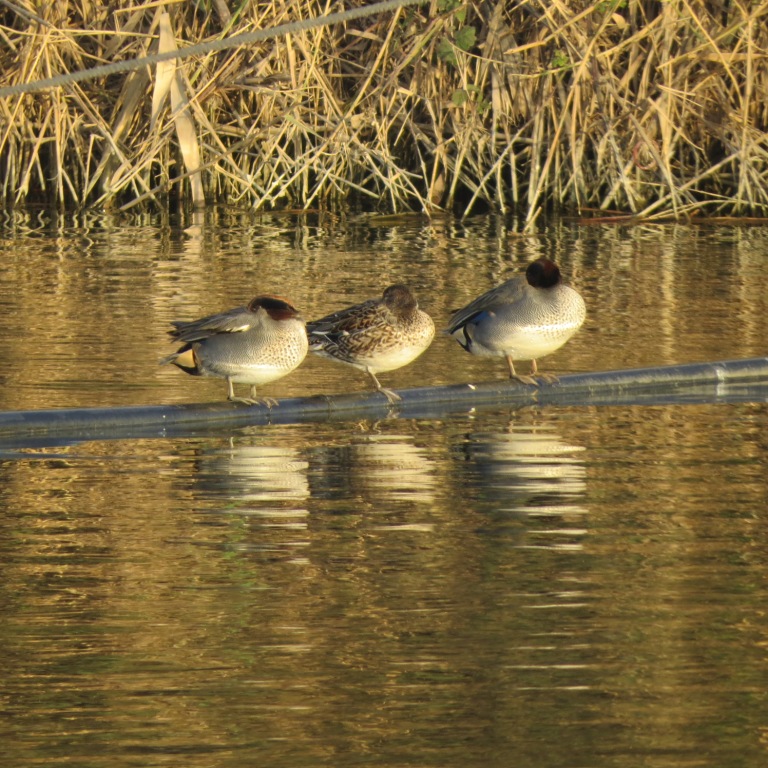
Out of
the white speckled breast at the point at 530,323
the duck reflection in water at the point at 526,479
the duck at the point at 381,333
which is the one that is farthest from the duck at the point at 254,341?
the white speckled breast at the point at 530,323

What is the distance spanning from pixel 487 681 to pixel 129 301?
7.20 metres

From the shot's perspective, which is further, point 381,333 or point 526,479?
point 381,333

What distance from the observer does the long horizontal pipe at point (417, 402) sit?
7324mm

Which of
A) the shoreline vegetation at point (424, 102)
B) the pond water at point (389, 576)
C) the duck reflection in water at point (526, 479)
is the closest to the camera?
the pond water at point (389, 576)

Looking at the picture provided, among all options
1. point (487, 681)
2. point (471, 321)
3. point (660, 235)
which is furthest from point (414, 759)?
point (660, 235)

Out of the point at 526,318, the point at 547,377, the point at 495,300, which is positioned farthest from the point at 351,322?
the point at 547,377

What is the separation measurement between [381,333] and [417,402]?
0.34m

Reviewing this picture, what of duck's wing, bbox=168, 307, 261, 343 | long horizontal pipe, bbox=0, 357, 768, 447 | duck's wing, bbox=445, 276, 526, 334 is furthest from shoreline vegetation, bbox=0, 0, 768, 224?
duck's wing, bbox=168, 307, 261, 343

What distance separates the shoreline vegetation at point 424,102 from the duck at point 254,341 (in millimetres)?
7595

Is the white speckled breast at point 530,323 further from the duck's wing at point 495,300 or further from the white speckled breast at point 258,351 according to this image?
→ the white speckled breast at point 258,351

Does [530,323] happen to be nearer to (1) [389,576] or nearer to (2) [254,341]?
(2) [254,341]

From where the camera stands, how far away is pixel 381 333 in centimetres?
802

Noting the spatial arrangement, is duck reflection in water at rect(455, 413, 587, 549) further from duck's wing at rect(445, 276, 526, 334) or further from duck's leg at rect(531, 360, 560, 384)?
duck's wing at rect(445, 276, 526, 334)

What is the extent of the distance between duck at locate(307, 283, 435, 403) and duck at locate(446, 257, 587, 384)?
0.76 ft
